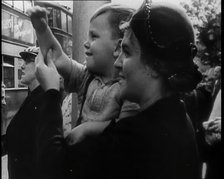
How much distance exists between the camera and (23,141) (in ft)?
2.75

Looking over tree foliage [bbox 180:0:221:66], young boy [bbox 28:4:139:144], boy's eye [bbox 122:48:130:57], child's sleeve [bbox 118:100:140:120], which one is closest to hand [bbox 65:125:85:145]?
young boy [bbox 28:4:139:144]

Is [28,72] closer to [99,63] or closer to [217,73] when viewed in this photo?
[99,63]

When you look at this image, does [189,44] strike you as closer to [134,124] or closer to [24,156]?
[134,124]

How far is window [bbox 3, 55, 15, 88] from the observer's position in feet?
2.81

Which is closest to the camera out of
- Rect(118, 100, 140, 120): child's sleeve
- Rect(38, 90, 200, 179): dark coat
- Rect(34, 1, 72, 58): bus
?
Rect(38, 90, 200, 179): dark coat

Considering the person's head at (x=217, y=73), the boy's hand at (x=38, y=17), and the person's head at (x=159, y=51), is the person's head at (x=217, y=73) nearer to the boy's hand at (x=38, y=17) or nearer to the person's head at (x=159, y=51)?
the person's head at (x=159, y=51)

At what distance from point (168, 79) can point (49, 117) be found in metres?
0.26

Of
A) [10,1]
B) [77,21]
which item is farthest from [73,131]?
[10,1]

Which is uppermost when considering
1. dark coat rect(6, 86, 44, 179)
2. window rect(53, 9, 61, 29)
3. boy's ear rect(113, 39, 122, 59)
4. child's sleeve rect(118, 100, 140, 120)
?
window rect(53, 9, 61, 29)

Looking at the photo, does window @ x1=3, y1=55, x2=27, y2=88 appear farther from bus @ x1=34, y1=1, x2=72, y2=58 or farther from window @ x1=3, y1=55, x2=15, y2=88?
bus @ x1=34, y1=1, x2=72, y2=58

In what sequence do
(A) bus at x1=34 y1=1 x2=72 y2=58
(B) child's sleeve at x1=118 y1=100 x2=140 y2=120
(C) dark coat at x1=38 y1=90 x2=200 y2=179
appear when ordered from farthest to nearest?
(A) bus at x1=34 y1=1 x2=72 y2=58
(B) child's sleeve at x1=118 y1=100 x2=140 y2=120
(C) dark coat at x1=38 y1=90 x2=200 y2=179

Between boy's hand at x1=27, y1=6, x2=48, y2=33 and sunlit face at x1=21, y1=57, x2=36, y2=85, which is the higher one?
boy's hand at x1=27, y1=6, x2=48, y2=33

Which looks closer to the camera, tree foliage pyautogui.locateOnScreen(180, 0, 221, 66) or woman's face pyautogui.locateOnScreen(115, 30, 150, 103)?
woman's face pyautogui.locateOnScreen(115, 30, 150, 103)

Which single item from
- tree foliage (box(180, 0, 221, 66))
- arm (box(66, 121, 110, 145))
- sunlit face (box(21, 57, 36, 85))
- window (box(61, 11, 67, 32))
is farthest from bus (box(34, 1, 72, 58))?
tree foliage (box(180, 0, 221, 66))
